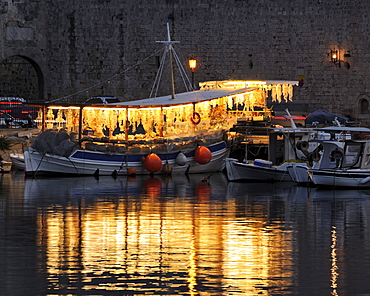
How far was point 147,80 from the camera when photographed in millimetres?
34406

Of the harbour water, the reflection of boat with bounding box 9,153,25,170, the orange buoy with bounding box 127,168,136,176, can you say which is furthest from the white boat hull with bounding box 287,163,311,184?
the reflection of boat with bounding box 9,153,25,170

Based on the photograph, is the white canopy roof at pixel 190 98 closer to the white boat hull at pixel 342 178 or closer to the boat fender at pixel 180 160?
the boat fender at pixel 180 160

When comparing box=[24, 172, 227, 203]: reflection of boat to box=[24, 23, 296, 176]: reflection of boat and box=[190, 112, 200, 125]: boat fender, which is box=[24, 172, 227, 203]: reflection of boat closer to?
box=[24, 23, 296, 176]: reflection of boat

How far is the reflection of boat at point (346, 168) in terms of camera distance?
19.9 m

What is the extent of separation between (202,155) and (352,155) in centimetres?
475

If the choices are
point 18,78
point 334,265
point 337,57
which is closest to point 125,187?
point 334,265

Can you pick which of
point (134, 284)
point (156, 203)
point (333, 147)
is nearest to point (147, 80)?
point (333, 147)

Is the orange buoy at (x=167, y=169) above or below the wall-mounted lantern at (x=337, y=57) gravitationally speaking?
below

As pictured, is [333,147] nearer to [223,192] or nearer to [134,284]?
[223,192]

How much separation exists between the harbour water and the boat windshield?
1.20 m

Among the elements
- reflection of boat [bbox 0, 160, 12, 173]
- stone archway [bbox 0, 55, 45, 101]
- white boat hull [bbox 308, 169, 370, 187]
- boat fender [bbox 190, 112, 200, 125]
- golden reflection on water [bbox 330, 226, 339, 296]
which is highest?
stone archway [bbox 0, 55, 45, 101]

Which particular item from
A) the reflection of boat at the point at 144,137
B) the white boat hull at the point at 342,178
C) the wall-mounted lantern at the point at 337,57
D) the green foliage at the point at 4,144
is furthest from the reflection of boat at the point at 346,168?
the wall-mounted lantern at the point at 337,57

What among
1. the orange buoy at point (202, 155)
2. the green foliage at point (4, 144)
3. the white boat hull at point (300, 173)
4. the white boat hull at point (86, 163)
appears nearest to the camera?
the white boat hull at point (300, 173)

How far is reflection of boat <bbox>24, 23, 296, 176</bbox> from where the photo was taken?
78.1ft
